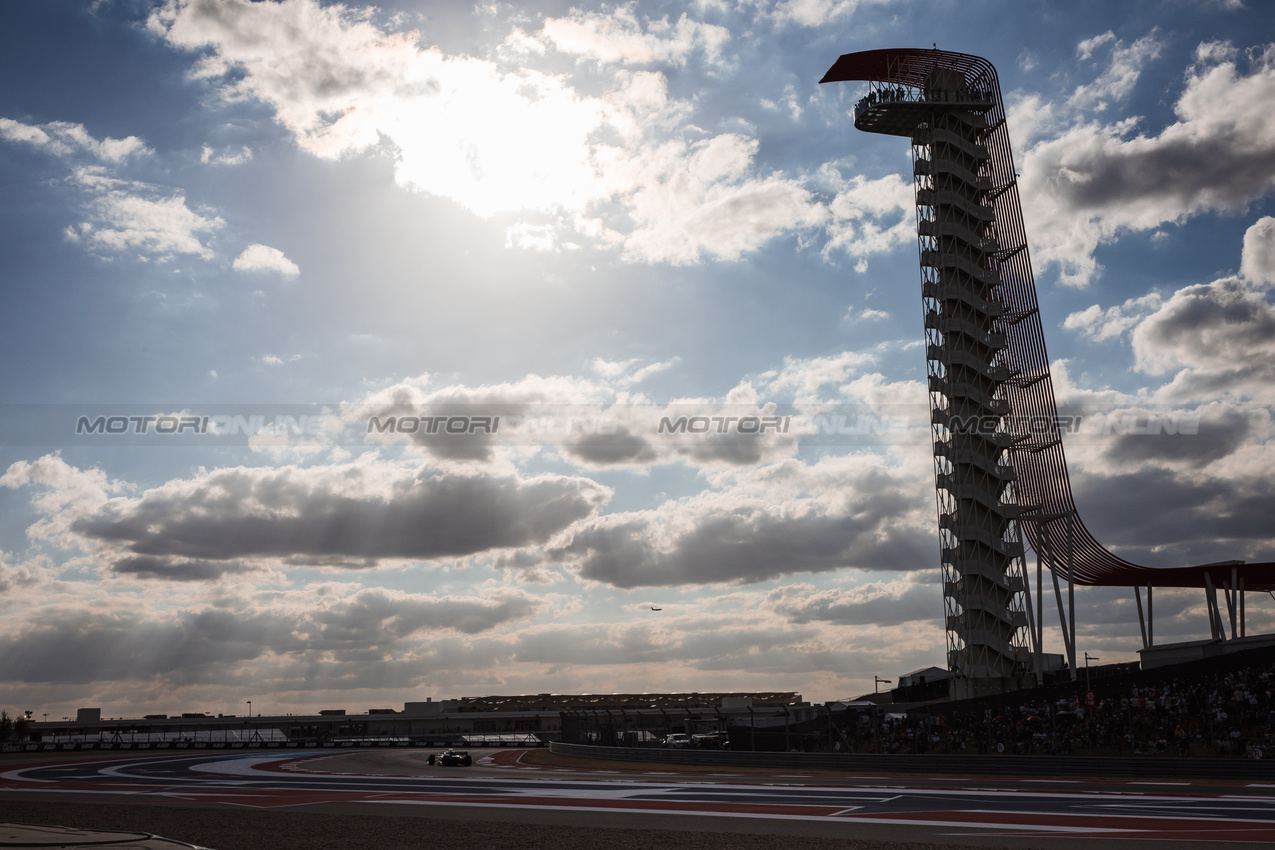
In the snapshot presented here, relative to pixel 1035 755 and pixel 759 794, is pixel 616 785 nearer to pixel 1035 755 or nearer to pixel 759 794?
pixel 759 794

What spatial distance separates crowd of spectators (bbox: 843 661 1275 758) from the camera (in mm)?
31625

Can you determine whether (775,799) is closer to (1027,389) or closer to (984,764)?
(984,764)

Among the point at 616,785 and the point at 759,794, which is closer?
the point at 759,794

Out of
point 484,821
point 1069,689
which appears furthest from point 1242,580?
point 484,821

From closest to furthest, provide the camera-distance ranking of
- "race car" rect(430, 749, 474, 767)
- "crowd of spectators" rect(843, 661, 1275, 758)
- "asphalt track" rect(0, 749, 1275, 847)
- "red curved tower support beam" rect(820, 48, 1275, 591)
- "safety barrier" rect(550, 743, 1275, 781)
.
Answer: "asphalt track" rect(0, 749, 1275, 847)
"safety barrier" rect(550, 743, 1275, 781)
"crowd of spectators" rect(843, 661, 1275, 758)
"race car" rect(430, 749, 474, 767)
"red curved tower support beam" rect(820, 48, 1275, 591)

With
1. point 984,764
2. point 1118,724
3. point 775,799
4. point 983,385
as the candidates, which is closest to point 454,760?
point 775,799

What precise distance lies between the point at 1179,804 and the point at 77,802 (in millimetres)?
30776

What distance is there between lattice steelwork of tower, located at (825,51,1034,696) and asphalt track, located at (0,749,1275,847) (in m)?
33.2

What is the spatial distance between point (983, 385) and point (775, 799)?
47.8 m

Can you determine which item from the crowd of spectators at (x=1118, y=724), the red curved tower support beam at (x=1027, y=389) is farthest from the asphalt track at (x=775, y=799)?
the red curved tower support beam at (x=1027, y=389)

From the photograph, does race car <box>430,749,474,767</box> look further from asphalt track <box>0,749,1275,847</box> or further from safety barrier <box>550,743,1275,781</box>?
safety barrier <box>550,743,1275,781</box>

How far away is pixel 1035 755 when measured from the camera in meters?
33.3

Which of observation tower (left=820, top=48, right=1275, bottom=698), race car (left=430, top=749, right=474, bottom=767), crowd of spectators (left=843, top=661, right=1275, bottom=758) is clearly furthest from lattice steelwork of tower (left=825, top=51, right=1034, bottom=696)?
race car (left=430, top=749, right=474, bottom=767)

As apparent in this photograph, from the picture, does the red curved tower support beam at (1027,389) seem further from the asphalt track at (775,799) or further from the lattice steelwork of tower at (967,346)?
the asphalt track at (775,799)
